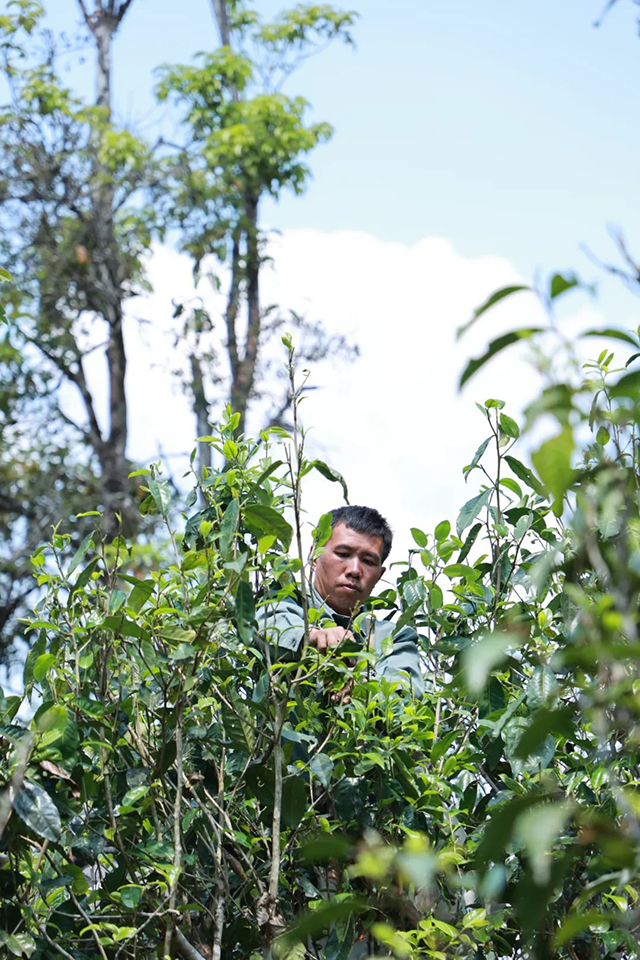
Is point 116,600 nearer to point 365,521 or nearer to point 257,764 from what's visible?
point 257,764

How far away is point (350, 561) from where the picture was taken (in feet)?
10.6

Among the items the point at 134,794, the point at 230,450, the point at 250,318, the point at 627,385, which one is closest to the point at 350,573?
the point at 230,450

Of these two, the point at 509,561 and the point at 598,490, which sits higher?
the point at 509,561

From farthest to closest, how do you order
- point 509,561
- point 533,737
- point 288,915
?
point 509,561, point 288,915, point 533,737

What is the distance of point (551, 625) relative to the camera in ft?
7.33

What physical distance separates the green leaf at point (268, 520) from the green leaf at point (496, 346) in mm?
1021

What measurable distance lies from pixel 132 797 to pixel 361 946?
556 mm

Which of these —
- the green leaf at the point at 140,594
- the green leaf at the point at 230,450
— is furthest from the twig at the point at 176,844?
the green leaf at the point at 230,450

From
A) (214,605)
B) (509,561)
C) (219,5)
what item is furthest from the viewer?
(219,5)

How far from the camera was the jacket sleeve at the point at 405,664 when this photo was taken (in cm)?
223

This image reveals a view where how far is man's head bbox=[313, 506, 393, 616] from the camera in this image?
316cm

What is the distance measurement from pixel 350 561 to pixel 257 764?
130cm

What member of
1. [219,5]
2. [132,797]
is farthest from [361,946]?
[219,5]

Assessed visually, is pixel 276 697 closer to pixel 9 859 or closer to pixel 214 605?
pixel 214 605
